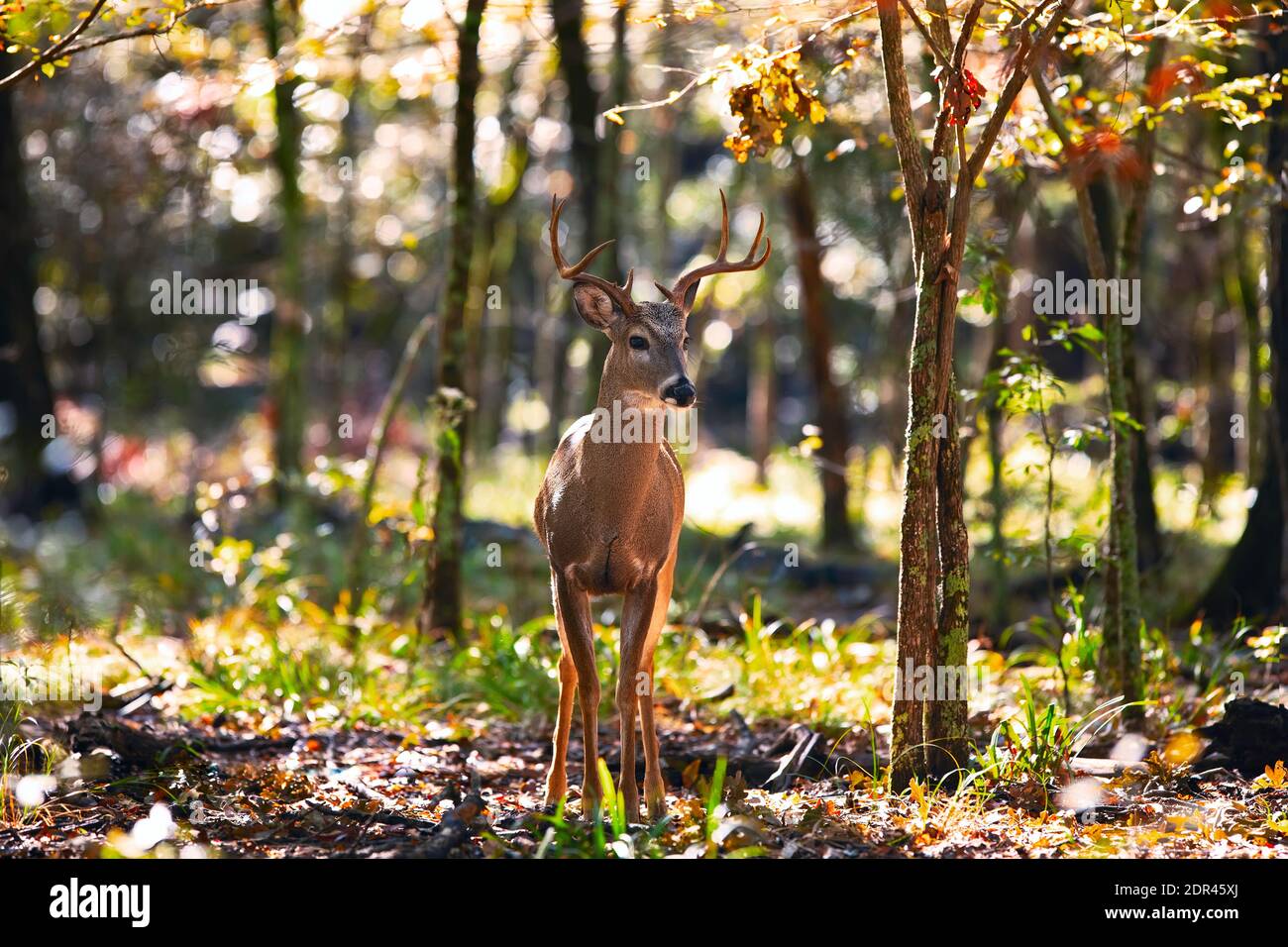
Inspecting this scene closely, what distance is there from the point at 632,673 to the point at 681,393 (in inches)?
46.7

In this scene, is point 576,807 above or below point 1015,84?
below

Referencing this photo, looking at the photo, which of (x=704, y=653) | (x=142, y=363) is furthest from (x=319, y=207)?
(x=704, y=653)

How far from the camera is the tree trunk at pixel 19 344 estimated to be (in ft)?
43.4

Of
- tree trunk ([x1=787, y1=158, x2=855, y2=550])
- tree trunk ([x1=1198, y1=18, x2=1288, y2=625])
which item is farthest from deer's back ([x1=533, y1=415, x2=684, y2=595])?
→ tree trunk ([x1=787, y1=158, x2=855, y2=550])

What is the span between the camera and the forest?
5.82m

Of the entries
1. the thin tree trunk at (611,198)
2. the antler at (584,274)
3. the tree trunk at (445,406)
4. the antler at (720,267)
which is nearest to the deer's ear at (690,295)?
the antler at (720,267)

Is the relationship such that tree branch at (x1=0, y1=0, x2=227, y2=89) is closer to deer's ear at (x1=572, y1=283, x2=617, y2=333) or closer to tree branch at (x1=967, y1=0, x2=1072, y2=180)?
deer's ear at (x1=572, y1=283, x2=617, y2=333)

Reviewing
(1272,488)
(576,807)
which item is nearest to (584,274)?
(576,807)

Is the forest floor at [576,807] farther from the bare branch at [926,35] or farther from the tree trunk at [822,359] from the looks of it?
the tree trunk at [822,359]

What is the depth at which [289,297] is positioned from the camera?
14.0 metres

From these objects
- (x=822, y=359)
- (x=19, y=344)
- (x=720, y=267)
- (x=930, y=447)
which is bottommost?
(x=930, y=447)

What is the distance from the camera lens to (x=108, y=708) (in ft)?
24.0

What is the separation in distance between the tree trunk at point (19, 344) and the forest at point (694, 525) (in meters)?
0.04

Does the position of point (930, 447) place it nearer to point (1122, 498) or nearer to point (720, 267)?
point (720, 267)
